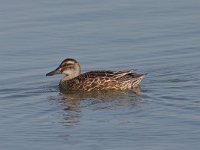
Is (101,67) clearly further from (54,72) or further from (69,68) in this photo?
(54,72)

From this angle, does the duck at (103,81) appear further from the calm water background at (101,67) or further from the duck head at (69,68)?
the calm water background at (101,67)

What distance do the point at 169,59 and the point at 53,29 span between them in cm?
351

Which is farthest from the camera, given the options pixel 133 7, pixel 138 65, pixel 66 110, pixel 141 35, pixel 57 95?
pixel 133 7

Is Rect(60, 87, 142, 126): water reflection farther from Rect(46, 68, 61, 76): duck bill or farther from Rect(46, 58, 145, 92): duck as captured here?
Rect(46, 68, 61, 76): duck bill

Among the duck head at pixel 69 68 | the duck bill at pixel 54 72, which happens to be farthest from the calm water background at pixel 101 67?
the duck head at pixel 69 68

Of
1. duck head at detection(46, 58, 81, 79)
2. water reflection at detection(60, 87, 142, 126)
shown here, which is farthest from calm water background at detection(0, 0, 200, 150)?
duck head at detection(46, 58, 81, 79)

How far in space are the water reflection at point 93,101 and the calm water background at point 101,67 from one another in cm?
2

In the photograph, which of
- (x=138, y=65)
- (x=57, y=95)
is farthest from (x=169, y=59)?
(x=57, y=95)

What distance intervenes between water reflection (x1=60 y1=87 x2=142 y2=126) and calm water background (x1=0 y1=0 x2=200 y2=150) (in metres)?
0.02

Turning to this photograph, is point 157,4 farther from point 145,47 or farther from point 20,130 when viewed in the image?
point 20,130

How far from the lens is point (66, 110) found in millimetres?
16344

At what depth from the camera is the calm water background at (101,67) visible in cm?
1406

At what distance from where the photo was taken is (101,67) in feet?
63.9

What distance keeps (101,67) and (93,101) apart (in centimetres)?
256
